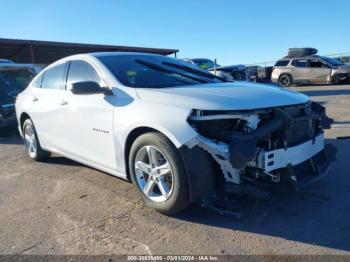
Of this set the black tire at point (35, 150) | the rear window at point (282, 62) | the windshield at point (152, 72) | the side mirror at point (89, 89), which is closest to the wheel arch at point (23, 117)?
the black tire at point (35, 150)

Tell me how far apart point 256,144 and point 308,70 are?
17.8 meters

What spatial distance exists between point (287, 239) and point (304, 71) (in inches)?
712

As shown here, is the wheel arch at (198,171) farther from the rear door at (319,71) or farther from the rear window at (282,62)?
the rear window at (282,62)

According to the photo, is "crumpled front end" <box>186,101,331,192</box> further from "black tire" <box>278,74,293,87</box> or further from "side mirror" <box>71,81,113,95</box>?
"black tire" <box>278,74,293,87</box>

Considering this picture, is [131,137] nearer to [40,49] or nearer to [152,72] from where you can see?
[152,72]

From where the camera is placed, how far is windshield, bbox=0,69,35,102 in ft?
32.3

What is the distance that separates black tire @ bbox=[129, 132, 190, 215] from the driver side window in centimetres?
105

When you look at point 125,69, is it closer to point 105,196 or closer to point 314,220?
point 105,196

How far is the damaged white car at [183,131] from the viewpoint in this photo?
338 cm

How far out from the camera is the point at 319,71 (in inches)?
758

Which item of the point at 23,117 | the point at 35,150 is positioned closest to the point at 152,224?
the point at 35,150

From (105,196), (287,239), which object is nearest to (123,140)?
(105,196)

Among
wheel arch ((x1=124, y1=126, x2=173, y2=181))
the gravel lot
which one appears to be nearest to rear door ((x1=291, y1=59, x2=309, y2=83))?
the gravel lot

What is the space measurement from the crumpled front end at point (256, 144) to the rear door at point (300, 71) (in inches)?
678
